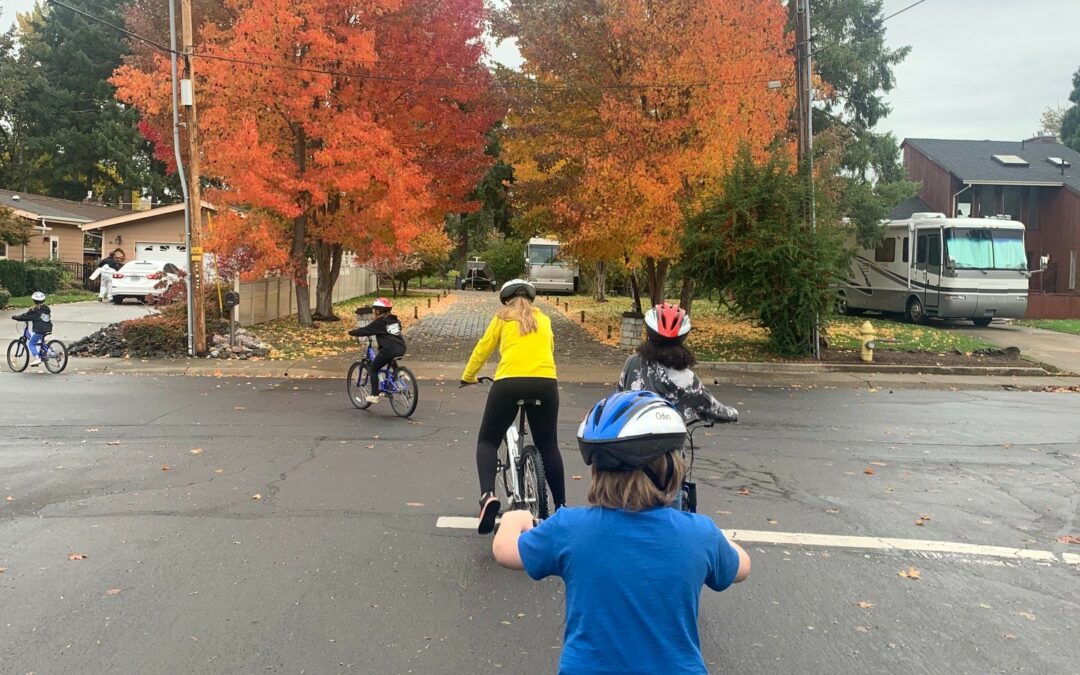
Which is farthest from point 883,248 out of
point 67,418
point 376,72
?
point 67,418

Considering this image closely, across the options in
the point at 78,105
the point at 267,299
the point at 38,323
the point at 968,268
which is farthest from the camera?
the point at 78,105

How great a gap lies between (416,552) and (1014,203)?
4022 cm

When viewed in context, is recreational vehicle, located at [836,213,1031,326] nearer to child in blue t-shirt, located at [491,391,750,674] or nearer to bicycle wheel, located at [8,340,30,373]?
bicycle wheel, located at [8,340,30,373]

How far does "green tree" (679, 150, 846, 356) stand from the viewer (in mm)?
15898

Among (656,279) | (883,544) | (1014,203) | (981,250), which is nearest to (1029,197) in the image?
(1014,203)

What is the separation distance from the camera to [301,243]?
20.4 meters

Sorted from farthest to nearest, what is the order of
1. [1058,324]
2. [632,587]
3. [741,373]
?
[1058,324]
[741,373]
[632,587]

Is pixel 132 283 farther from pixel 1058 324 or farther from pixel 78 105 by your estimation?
pixel 78 105

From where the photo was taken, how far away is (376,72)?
18.4 metres

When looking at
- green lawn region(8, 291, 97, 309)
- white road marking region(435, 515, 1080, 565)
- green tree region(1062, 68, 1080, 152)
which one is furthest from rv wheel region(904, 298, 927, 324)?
green tree region(1062, 68, 1080, 152)

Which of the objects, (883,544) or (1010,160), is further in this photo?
(1010,160)

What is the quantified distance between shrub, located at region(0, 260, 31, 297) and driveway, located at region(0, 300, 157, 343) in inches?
116

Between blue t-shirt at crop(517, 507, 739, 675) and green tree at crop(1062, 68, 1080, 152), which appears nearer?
blue t-shirt at crop(517, 507, 739, 675)

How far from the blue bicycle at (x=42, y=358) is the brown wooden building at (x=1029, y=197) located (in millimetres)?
33732
